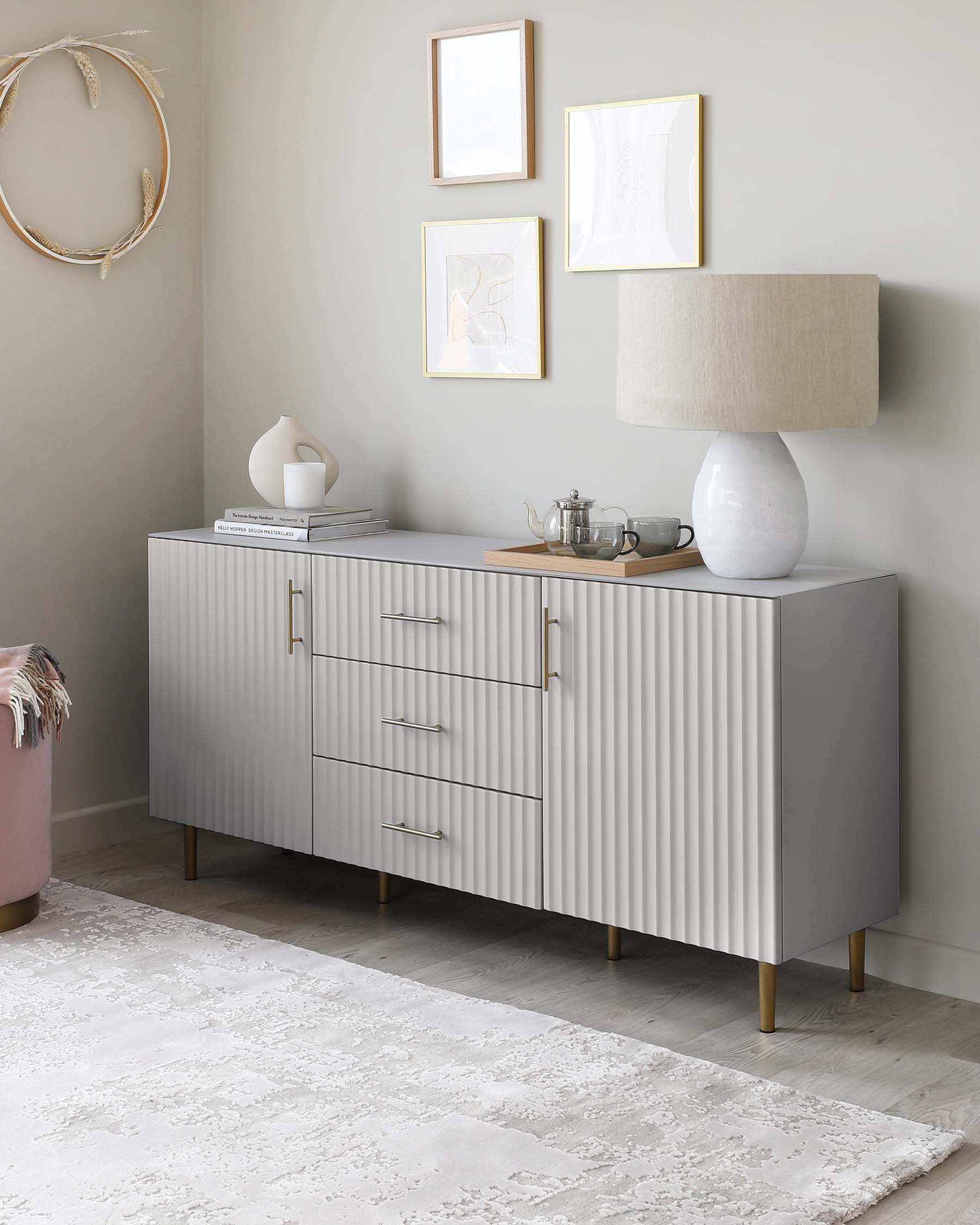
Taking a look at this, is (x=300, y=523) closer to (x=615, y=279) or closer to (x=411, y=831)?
(x=411, y=831)

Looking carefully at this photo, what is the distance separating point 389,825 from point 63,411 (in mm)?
1404

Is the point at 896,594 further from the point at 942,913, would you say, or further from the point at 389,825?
the point at 389,825

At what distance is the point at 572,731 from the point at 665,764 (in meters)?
0.21

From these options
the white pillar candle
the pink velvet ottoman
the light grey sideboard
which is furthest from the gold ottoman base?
the white pillar candle

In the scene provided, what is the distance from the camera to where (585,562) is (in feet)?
9.01

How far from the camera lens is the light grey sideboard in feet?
8.29

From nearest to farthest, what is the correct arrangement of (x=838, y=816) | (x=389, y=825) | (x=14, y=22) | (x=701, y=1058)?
(x=701, y=1058)
(x=838, y=816)
(x=389, y=825)
(x=14, y=22)

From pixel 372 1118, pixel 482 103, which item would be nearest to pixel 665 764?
pixel 372 1118

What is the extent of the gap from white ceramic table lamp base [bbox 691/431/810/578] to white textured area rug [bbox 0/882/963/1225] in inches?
34.5

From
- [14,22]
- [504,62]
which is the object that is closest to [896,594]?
[504,62]

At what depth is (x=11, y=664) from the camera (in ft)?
10.1

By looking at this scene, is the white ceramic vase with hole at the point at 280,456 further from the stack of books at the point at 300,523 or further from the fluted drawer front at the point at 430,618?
the fluted drawer front at the point at 430,618

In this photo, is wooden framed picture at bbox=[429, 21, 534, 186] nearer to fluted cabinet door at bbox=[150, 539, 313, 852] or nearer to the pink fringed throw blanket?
fluted cabinet door at bbox=[150, 539, 313, 852]

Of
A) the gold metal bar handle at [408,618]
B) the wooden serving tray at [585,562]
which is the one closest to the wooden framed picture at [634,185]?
the wooden serving tray at [585,562]
